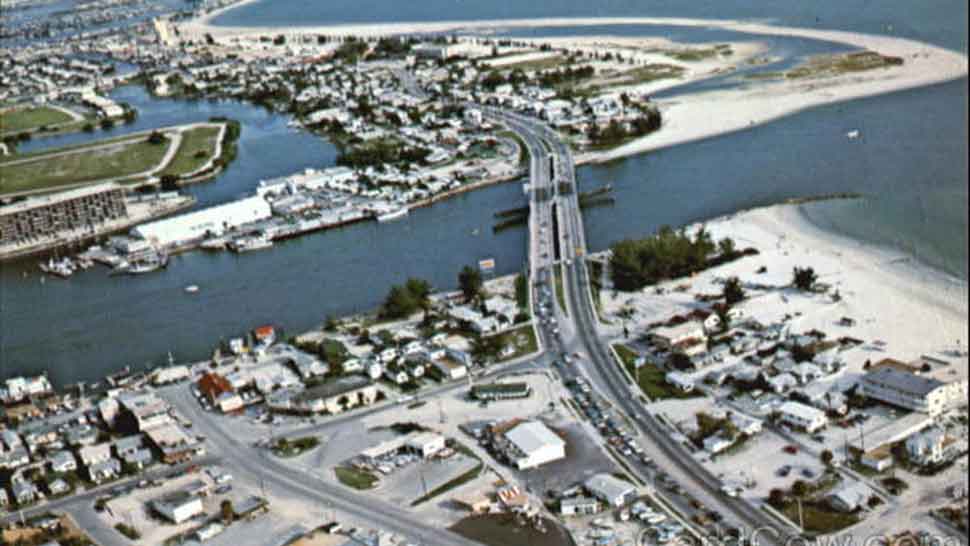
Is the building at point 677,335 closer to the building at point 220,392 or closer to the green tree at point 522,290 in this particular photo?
the green tree at point 522,290

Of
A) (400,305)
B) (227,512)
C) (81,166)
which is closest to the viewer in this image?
(227,512)

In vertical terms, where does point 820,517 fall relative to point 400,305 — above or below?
above

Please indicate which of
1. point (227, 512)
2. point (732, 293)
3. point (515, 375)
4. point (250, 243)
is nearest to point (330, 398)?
point (515, 375)

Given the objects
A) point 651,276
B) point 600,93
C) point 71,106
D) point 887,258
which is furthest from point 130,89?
point 887,258

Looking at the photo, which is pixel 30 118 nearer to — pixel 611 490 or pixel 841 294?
pixel 841 294

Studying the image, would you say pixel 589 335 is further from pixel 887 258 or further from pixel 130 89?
pixel 130 89

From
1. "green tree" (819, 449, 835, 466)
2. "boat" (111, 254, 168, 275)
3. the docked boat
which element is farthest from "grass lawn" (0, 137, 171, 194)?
"green tree" (819, 449, 835, 466)

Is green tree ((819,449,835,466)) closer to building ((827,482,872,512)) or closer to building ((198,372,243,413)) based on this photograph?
building ((827,482,872,512))

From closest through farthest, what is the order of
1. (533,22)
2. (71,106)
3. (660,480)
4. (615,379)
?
(660,480) → (615,379) → (71,106) → (533,22)
